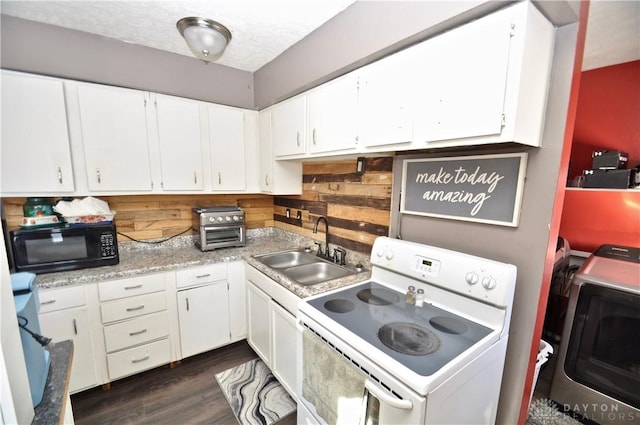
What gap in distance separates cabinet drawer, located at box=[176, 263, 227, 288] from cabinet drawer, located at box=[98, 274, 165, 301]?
0.13 m

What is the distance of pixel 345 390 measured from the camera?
3.71 feet

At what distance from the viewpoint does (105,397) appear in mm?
1938

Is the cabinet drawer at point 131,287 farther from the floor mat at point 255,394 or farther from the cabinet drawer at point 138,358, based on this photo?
the floor mat at point 255,394

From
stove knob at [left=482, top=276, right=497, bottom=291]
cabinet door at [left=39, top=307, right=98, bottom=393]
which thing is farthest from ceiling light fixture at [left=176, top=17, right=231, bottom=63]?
stove knob at [left=482, top=276, right=497, bottom=291]

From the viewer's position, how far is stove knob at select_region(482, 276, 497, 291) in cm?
118

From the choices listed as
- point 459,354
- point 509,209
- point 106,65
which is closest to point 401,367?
point 459,354

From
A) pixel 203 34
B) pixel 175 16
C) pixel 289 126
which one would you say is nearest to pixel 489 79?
pixel 289 126

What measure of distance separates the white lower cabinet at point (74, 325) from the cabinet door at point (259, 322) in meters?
1.09

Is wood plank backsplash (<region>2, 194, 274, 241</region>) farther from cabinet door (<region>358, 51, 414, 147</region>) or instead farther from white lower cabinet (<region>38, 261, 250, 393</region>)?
cabinet door (<region>358, 51, 414, 147</region>)

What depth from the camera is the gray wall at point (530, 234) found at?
3.58 feet

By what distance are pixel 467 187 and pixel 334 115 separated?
90 cm

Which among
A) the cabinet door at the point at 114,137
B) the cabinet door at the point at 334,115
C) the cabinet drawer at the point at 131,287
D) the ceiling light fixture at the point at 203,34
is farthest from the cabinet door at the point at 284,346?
the ceiling light fixture at the point at 203,34

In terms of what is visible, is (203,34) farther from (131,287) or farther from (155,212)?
(131,287)

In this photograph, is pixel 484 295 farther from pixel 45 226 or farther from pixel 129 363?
pixel 45 226
